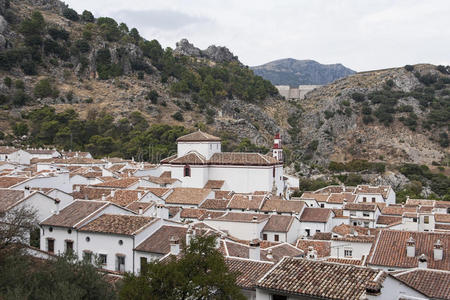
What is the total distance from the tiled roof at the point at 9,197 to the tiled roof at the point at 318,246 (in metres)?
16.6

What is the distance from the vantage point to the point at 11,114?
8144cm

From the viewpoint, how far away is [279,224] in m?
32.4

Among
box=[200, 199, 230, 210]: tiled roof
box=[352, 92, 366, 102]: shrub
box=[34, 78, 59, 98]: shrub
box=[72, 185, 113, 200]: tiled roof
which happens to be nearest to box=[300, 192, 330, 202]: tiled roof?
box=[200, 199, 230, 210]: tiled roof

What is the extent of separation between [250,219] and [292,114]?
305ft

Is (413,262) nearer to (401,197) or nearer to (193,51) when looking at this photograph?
(401,197)

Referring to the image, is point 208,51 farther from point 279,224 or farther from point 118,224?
point 118,224

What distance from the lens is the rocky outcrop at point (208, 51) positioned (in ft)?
498

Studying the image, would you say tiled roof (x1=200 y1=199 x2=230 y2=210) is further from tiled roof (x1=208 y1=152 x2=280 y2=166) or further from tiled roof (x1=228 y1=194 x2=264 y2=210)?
tiled roof (x1=208 y1=152 x2=280 y2=166)

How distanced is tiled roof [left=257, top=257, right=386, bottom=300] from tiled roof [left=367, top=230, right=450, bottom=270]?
722cm

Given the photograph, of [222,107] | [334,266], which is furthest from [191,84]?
[334,266]

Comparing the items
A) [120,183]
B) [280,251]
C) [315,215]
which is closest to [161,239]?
[280,251]

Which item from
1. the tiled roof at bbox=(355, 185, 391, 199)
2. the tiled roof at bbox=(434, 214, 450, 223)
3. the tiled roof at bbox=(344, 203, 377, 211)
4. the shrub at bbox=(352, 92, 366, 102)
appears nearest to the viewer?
the tiled roof at bbox=(434, 214, 450, 223)

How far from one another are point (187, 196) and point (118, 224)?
17.9m

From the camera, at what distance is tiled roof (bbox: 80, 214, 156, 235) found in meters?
21.1
